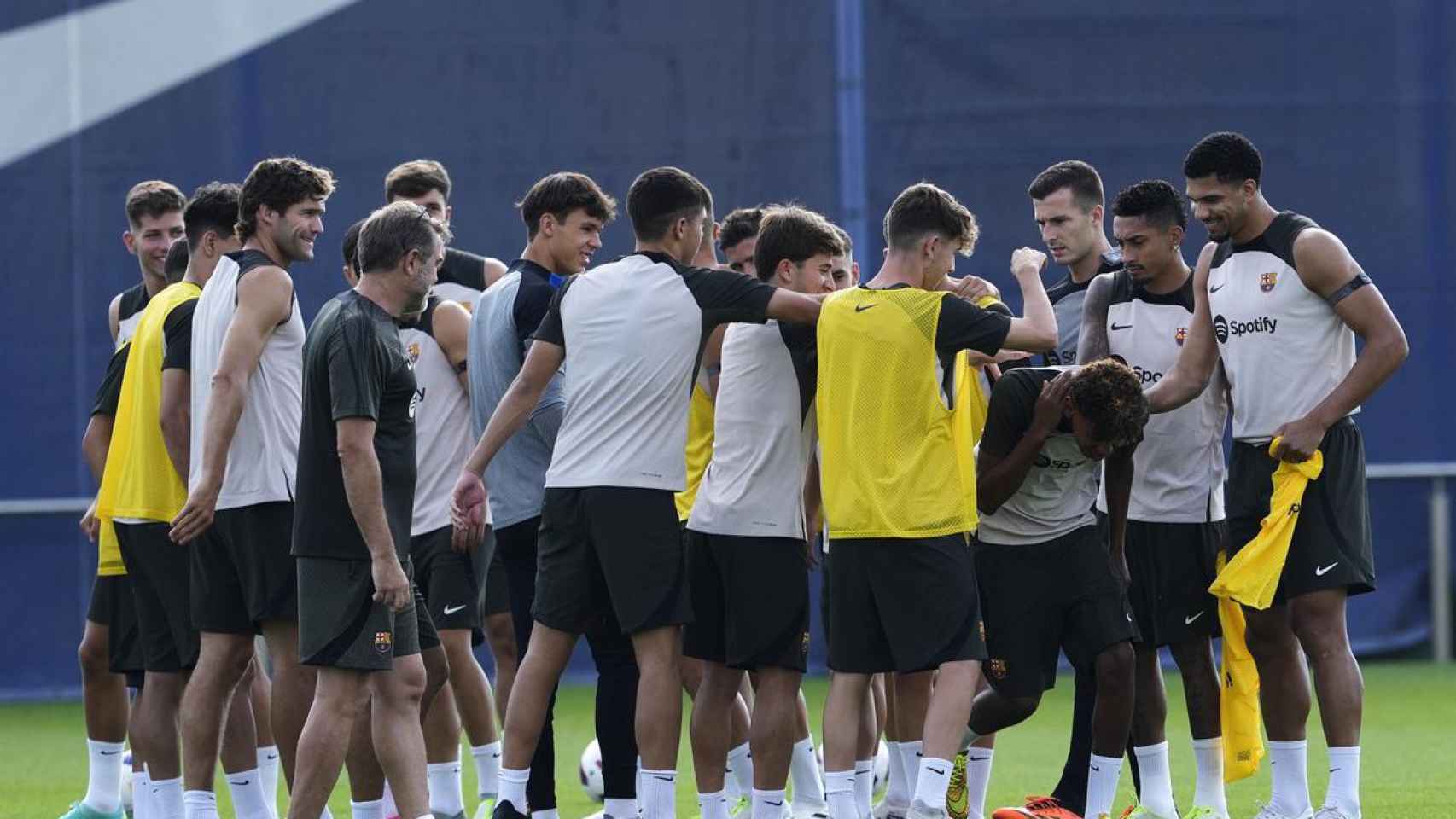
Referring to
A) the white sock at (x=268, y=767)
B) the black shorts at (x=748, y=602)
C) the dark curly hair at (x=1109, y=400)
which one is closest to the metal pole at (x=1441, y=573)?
the dark curly hair at (x=1109, y=400)

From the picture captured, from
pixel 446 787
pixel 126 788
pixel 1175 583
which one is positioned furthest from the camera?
pixel 126 788

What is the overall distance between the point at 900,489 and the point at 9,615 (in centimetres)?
681

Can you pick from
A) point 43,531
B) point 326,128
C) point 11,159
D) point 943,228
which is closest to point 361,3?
point 326,128

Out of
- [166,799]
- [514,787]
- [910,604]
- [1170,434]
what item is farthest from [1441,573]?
[166,799]

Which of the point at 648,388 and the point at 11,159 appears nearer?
the point at 648,388

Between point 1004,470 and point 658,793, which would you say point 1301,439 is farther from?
point 658,793

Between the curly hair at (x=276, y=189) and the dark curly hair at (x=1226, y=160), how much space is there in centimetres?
252

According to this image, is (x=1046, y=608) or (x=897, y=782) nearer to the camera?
(x=1046, y=608)

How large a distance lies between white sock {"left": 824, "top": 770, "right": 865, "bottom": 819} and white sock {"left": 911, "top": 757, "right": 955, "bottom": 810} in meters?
0.23

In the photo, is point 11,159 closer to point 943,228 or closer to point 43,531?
point 43,531

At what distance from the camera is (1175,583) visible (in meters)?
6.10

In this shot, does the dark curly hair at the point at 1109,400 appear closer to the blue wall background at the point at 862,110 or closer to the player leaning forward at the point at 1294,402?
the player leaning forward at the point at 1294,402

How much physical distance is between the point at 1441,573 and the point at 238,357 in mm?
7805

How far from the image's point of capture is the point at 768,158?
10969mm
